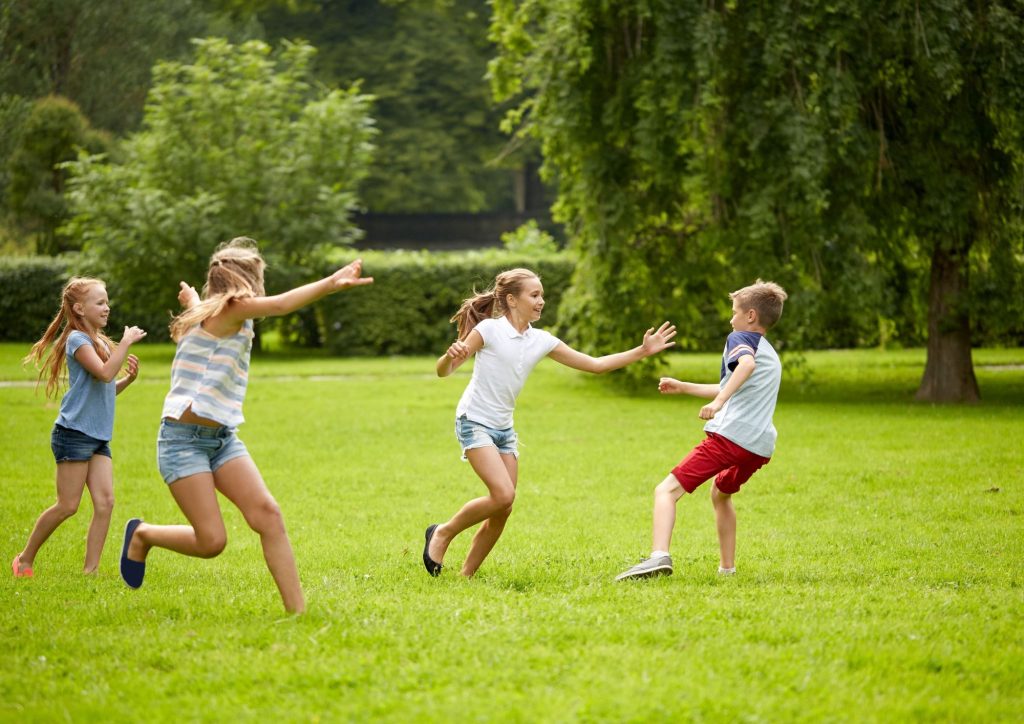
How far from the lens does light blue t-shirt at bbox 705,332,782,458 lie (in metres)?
6.67

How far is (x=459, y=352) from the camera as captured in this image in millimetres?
6242

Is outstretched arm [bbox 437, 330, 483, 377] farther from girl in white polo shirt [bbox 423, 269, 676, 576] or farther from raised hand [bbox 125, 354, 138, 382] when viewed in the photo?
raised hand [bbox 125, 354, 138, 382]

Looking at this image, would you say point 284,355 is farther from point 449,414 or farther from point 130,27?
point 130,27

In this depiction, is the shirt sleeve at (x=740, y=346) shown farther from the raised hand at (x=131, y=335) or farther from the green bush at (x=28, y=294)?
the green bush at (x=28, y=294)

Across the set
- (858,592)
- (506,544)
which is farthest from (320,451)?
(858,592)

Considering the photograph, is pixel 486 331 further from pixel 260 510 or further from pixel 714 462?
pixel 260 510

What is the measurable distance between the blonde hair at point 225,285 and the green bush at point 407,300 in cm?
2259

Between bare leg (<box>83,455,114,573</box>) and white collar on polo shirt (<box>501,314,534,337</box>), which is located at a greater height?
white collar on polo shirt (<box>501,314,534,337</box>)

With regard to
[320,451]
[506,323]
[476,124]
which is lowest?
[320,451]

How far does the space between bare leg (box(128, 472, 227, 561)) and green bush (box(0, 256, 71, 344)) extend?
25725 mm

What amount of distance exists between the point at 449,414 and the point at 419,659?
40.6 ft

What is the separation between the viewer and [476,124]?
5003 cm

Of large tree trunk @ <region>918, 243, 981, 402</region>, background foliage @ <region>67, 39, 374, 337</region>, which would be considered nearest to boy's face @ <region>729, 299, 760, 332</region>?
large tree trunk @ <region>918, 243, 981, 402</region>

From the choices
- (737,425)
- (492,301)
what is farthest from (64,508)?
(737,425)
